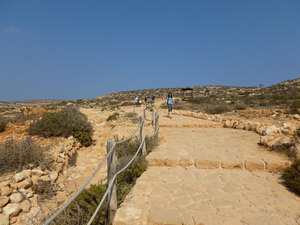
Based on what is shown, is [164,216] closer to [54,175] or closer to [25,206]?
[25,206]

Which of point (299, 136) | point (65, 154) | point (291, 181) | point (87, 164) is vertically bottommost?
point (87, 164)

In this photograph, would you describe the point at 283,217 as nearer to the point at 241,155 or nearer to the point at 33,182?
the point at 241,155

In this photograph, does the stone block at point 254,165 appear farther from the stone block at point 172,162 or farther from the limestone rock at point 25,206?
the limestone rock at point 25,206

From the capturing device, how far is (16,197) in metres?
4.40

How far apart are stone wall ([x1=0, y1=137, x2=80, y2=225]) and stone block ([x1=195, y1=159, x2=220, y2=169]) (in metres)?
3.63

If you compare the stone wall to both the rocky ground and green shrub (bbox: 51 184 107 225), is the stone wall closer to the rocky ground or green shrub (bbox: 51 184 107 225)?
the rocky ground

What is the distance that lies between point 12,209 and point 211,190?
4.19 metres

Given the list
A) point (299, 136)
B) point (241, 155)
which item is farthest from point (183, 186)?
point (299, 136)

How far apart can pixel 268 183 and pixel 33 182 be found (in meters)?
5.65

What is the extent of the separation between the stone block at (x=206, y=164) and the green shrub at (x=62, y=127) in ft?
19.4

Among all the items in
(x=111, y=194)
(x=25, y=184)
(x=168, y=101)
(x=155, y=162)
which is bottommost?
(x=25, y=184)

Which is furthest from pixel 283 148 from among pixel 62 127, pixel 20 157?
pixel 62 127

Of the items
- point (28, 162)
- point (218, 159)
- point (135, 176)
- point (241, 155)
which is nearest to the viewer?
point (135, 176)

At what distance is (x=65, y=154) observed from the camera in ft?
23.3
